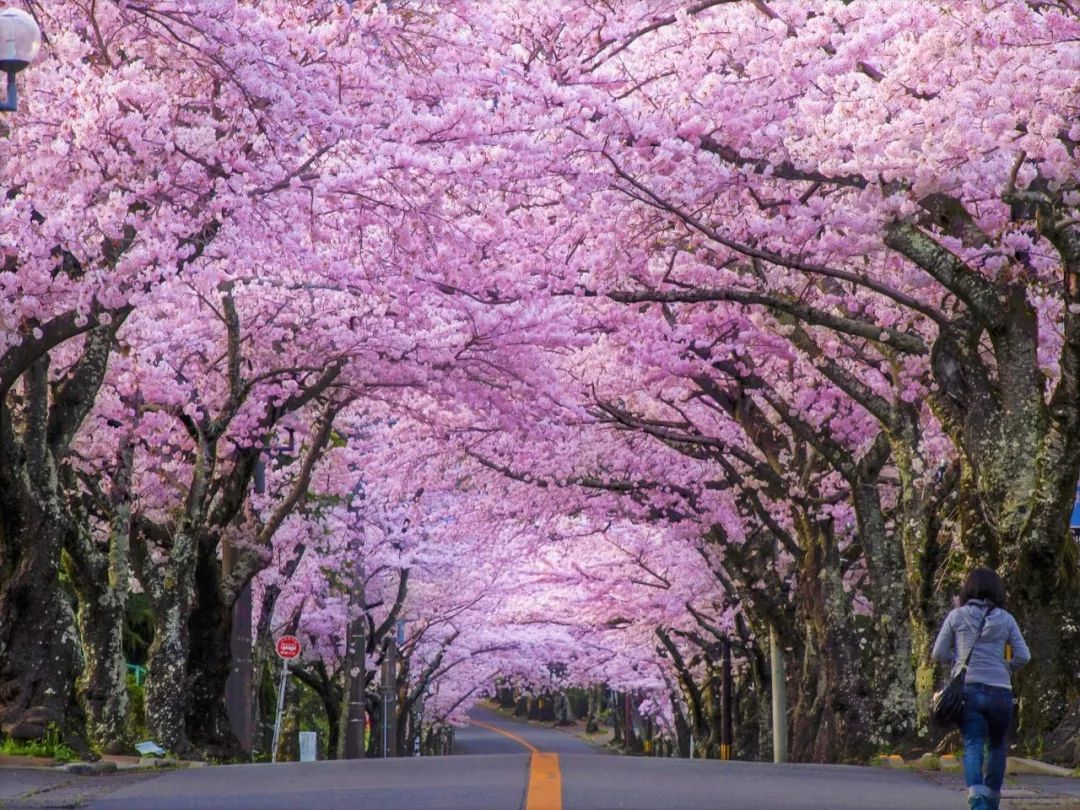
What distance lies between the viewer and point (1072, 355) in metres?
14.7

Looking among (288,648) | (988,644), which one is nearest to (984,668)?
(988,644)

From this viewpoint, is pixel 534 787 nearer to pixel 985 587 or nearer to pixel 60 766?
pixel 985 587

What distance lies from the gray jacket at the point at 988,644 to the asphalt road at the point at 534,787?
1643 mm

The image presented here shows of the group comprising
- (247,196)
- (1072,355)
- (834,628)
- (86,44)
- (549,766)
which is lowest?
(549,766)

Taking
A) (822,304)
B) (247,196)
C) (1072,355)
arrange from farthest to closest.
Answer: (822,304) → (1072,355) → (247,196)

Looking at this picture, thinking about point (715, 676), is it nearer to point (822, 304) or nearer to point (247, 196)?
point (822, 304)

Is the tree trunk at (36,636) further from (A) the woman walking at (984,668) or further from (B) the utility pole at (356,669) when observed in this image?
(B) the utility pole at (356,669)

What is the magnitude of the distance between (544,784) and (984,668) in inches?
140

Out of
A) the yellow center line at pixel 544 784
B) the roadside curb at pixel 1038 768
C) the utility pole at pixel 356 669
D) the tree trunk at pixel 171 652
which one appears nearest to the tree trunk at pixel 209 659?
the tree trunk at pixel 171 652

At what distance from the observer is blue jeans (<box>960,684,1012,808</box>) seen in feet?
31.1

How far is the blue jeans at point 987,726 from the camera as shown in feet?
31.1

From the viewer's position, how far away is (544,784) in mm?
11664

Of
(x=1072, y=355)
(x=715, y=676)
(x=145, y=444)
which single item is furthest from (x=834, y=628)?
(x=715, y=676)

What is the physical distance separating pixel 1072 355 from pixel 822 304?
583 cm
